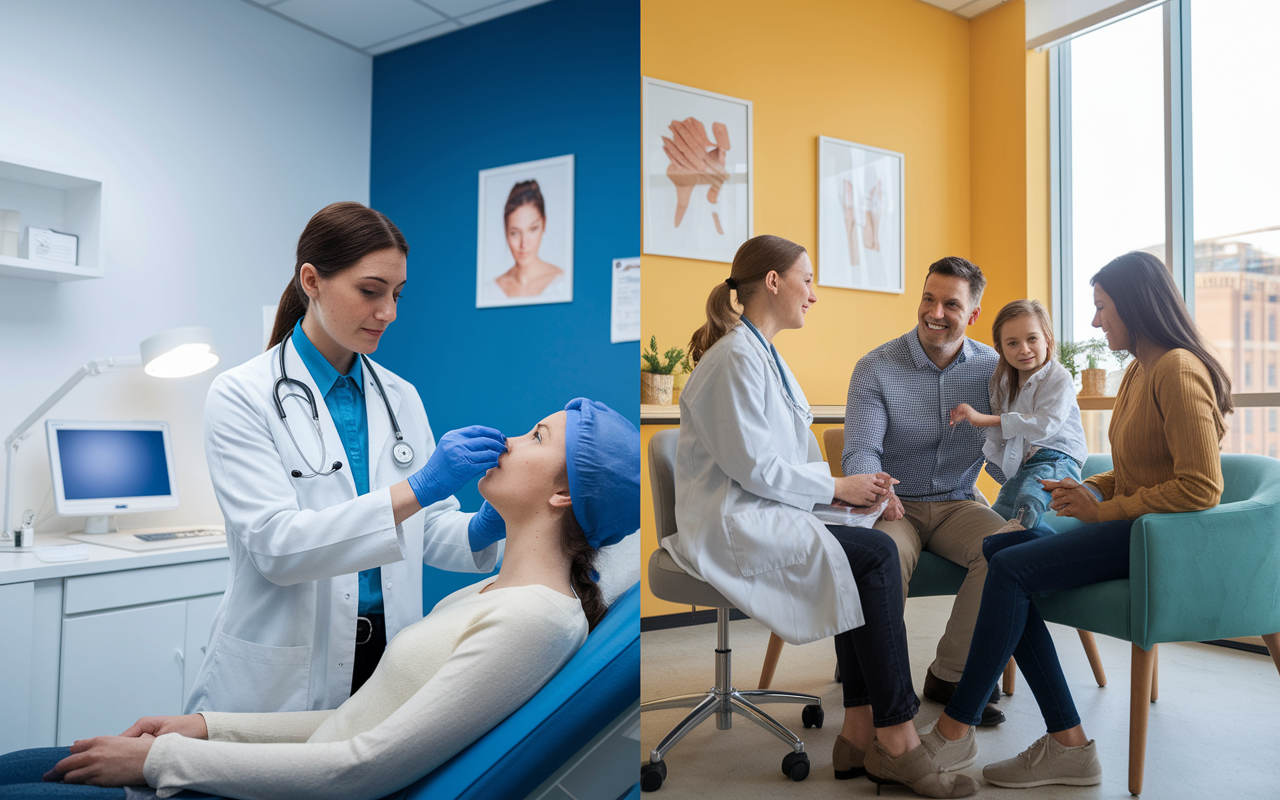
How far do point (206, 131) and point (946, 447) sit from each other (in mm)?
1237

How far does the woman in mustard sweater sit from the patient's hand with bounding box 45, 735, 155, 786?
55.1 inches

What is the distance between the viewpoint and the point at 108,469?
0.45 m

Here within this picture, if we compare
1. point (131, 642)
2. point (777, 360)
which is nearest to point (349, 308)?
point (131, 642)

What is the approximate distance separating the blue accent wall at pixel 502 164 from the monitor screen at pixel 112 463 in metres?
0.17

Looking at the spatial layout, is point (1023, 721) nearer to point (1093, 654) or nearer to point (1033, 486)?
point (1093, 654)

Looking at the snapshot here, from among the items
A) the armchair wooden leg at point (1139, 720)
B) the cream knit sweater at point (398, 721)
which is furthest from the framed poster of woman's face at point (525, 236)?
the armchair wooden leg at point (1139, 720)

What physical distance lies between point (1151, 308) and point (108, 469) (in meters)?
1.74

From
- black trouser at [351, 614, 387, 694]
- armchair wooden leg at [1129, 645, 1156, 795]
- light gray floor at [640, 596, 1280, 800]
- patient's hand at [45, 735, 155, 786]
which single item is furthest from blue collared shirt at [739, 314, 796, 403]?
armchair wooden leg at [1129, 645, 1156, 795]

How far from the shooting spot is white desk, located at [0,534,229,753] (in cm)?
42

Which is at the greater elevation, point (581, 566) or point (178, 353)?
point (178, 353)

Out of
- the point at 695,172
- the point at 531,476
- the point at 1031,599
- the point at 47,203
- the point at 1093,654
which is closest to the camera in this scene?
the point at 47,203

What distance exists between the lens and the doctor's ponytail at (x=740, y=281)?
3.46 feet

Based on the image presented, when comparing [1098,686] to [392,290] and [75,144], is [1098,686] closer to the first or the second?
[392,290]

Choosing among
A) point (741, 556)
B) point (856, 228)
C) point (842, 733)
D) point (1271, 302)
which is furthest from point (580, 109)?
point (1271, 302)
